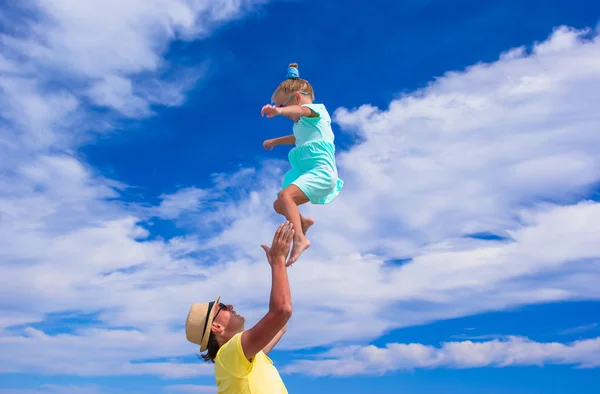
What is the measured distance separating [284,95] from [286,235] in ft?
12.5

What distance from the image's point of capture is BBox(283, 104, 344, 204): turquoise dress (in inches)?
354

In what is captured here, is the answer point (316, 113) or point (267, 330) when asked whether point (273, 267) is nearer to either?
point (267, 330)

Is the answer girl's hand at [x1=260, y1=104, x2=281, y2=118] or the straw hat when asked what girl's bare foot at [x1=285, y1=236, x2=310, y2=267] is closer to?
the straw hat

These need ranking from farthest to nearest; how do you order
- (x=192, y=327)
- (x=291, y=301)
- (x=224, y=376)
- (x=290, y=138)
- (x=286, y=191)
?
1. (x=290, y=138)
2. (x=286, y=191)
3. (x=192, y=327)
4. (x=224, y=376)
5. (x=291, y=301)

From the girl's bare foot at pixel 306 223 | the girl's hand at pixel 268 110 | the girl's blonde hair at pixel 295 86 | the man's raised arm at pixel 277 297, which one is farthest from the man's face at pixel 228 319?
the girl's blonde hair at pixel 295 86

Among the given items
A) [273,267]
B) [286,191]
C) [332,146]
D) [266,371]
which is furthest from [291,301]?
[332,146]

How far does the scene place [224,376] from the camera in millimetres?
6809

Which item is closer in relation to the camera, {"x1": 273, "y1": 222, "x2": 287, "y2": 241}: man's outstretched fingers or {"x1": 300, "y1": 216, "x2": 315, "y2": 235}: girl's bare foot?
{"x1": 273, "y1": 222, "x2": 287, "y2": 241}: man's outstretched fingers

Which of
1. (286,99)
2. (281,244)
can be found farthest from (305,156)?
(281,244)

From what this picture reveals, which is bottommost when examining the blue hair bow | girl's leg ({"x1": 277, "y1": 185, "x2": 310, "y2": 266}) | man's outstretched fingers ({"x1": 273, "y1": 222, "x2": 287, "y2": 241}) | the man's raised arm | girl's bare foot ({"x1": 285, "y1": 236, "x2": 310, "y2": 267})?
the man's raised arm

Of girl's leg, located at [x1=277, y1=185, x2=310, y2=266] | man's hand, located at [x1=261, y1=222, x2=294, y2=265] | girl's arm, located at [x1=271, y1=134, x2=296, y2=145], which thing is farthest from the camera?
girl's arm, located at [x1=271, y1=134, x2=296, y2=145]

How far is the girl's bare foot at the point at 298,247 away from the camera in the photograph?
835 centimetres

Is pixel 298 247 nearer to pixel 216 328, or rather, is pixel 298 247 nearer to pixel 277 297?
pixel 216 328

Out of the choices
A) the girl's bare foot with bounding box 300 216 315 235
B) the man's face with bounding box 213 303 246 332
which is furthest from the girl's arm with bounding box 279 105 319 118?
the man's face with bounding box 213 303 246 332
